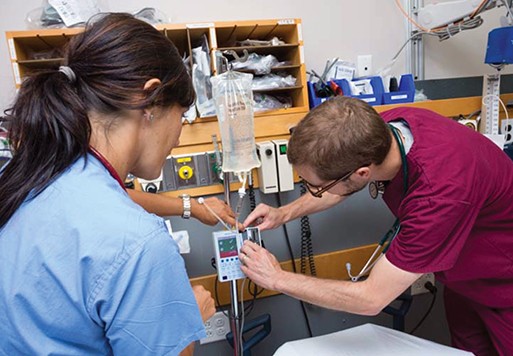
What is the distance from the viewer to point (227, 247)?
42.4 inches

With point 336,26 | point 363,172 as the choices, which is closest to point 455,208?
point 363,172

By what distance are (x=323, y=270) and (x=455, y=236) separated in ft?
2.32

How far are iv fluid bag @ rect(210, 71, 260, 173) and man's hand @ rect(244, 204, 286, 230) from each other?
16cm

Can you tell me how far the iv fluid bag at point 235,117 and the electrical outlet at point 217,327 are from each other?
682mm

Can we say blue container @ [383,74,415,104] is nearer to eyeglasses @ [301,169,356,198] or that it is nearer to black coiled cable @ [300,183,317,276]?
black coiled cable @ [300,183,317,276]

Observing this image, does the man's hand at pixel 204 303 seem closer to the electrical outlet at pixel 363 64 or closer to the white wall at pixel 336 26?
the white wall at pixel 336 26

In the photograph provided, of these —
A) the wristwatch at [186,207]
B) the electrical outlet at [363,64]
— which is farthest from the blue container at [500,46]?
the wristwatch at [186,207]

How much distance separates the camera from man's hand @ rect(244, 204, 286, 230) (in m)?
1.23

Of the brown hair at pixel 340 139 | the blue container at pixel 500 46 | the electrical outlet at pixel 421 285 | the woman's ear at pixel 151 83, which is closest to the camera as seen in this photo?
the woman's ear at pixel 151 83

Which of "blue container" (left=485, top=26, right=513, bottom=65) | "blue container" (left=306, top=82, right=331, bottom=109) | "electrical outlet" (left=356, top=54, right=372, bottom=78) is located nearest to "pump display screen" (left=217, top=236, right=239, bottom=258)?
"blue container" (left=306, top=82, right=331, bottom=109)

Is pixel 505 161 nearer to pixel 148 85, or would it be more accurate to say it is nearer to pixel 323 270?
pixel 323 270

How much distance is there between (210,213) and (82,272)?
2.29 feet

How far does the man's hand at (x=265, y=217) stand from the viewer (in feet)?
4.03

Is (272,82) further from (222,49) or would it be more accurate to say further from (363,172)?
(363,172)
